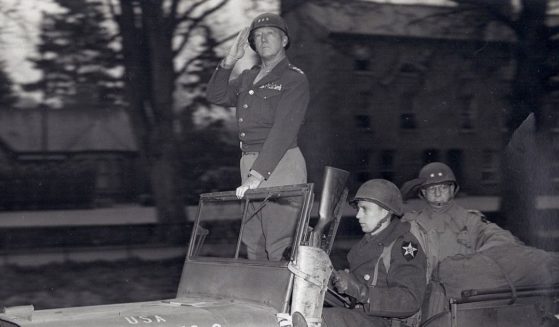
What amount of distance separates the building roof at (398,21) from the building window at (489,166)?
0.90m

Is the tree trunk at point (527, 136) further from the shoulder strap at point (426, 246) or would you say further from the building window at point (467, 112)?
the shoulder strap at point (426, 246)

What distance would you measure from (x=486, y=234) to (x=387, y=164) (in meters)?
2.06

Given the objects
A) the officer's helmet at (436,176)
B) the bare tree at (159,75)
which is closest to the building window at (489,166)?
the officer's helmet at (436,176)

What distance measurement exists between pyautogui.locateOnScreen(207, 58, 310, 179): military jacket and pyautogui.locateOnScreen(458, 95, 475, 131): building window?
2699 mm

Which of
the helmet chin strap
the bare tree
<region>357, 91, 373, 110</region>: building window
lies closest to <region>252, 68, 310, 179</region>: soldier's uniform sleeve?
the helmet chin strap

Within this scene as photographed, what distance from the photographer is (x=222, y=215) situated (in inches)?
172

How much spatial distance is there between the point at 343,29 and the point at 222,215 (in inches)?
85.6

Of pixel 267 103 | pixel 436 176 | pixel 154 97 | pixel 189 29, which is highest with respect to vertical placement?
pixel 189 29

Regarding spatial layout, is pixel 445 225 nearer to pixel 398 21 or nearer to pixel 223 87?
pixel 223 87

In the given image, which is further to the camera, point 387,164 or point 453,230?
point 387,164

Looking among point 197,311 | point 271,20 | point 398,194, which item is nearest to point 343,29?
point 271,20

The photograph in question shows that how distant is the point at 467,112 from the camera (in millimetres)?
6391

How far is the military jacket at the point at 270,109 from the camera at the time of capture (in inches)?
149

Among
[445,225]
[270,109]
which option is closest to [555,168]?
[445,225]
